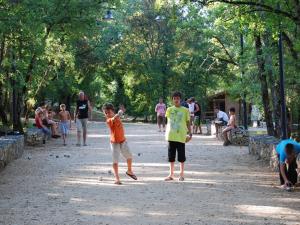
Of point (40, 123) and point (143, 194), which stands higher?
point (40, 123)

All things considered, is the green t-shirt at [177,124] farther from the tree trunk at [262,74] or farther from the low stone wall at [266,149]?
the tree trunk at [262,74]

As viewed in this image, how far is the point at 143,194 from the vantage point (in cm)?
833

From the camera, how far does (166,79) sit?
149 feet

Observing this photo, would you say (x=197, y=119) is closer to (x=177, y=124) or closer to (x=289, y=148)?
(x=177, y=124)

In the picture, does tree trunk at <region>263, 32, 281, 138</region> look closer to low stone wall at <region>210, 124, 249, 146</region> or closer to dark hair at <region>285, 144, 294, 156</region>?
low stone wall at <region>210, 124, 249, 146</region>

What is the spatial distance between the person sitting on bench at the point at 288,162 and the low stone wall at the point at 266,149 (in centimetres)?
187

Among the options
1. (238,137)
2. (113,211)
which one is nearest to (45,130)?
(238,137)

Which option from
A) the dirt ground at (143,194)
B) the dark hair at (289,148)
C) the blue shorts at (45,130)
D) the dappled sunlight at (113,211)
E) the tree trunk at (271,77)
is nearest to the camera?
the dirt ground at (143,194)

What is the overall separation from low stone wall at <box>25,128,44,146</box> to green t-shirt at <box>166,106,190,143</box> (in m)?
8.59

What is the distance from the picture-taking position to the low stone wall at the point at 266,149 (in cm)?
1127

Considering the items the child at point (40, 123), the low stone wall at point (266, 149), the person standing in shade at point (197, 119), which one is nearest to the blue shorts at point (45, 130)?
the child at point (40, 123)

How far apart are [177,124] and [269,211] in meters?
3.19

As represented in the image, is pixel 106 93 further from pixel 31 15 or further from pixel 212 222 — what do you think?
pixel 212 222

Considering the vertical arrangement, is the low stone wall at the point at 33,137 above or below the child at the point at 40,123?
below
